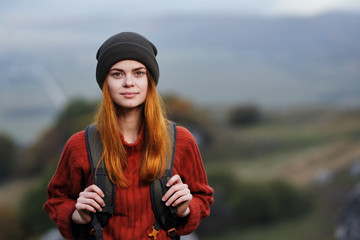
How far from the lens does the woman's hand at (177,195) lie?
3.64 m

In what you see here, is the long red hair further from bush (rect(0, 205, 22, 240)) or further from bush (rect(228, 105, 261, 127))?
bush (rect(228, 105, 261, 127))

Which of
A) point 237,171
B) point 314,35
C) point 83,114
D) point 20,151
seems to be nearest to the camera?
point 237,171

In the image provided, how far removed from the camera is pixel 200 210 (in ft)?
13.2

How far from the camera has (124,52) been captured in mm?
3723

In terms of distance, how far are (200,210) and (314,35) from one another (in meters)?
94.7

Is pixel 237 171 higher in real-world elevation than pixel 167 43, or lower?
lower

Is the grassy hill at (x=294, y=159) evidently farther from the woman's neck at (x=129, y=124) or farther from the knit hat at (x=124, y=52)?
the knit hat at (x=124, y=52)

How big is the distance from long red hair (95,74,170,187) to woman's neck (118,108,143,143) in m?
0.07

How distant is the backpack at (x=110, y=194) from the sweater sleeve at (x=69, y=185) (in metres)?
0.08

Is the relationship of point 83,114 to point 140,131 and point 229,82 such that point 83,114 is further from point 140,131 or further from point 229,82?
point 140,131

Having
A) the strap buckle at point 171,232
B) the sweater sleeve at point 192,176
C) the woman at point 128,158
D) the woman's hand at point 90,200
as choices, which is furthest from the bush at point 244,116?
the woman's hand at point 90,200

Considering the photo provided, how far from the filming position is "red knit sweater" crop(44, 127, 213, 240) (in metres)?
3.74

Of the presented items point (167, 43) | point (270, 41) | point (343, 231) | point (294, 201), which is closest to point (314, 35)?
point (270, 41)

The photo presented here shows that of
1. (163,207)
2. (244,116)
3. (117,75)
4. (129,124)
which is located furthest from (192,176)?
(244,116)
